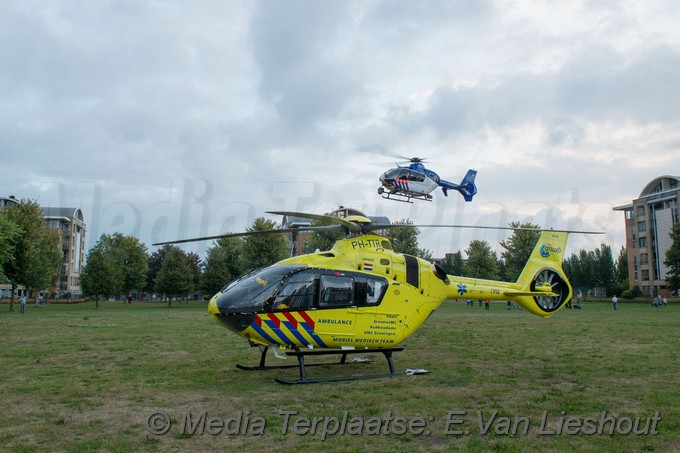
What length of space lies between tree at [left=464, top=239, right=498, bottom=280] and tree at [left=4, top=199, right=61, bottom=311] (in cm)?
5246

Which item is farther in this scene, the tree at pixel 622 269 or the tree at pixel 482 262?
the tree at pixel 622 269

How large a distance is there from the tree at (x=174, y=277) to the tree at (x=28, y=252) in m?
14.2

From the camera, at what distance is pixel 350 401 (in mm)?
9484

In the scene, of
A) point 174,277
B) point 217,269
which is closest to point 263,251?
point 217,269

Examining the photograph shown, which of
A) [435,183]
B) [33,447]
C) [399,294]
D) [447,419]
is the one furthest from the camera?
[435,183]

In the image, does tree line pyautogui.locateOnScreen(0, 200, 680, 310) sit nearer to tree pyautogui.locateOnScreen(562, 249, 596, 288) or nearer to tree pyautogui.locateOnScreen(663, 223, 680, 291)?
tree pyautogui.locateOnScreen(663, 223, 680, 291)

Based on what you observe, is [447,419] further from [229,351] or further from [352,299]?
[229,351]

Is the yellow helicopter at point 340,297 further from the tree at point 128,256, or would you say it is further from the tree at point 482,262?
the tree at point 128,256

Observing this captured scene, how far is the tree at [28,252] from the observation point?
1818 inches

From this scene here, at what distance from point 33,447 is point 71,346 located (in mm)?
11966

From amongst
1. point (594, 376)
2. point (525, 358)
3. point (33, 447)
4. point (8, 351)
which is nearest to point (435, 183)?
point (525, 358)

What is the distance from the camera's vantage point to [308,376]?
12180 mm

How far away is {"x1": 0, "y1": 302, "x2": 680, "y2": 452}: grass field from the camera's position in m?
7.14

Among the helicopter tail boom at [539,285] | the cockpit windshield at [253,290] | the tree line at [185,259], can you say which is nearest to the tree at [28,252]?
the tree line at [185,259]
